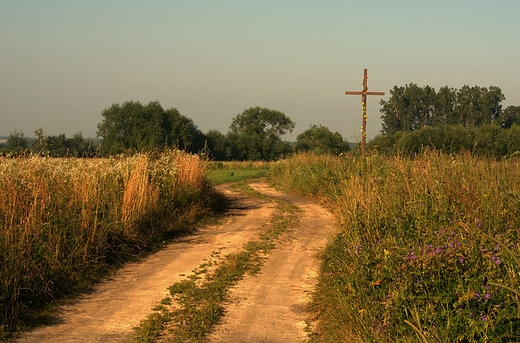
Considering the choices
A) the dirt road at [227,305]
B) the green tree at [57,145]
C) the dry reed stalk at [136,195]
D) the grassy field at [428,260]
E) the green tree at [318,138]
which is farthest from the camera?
the green tree at [318,138]

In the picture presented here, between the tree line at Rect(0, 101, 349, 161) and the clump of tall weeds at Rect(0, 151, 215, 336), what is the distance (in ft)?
3.67

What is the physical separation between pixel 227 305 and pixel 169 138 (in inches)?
1829

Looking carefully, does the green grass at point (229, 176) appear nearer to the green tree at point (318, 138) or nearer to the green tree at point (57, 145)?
the green tree at point (57, 145)

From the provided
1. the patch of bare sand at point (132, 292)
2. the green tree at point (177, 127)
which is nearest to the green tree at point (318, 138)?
the green tree at point (177, 127)

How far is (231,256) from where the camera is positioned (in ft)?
29.6

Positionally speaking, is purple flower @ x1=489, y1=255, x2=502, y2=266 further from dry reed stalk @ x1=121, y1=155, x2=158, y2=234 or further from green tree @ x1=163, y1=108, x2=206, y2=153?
green tree @ x1=163, y1=108, x2=206, y2=153

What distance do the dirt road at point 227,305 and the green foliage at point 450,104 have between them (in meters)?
59.8

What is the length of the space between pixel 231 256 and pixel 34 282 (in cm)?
346

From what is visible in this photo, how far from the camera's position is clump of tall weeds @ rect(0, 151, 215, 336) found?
6.41 m

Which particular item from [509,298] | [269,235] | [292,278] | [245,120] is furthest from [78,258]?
[245,120]

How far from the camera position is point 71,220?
26.7 feet

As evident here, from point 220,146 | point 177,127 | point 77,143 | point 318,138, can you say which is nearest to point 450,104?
point 318,138

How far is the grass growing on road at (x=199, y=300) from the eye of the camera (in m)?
5.40

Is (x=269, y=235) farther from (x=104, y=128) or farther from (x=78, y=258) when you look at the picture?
(x=104, y=128)
